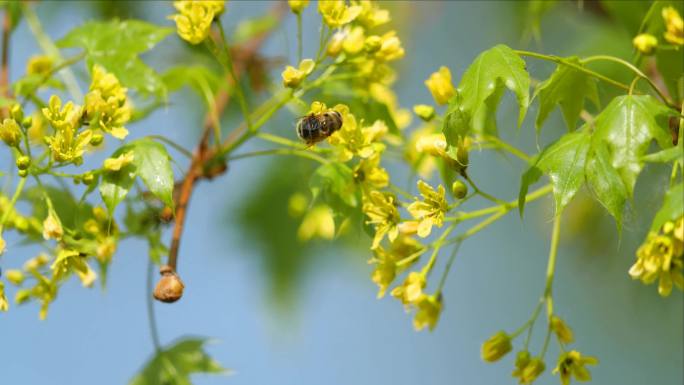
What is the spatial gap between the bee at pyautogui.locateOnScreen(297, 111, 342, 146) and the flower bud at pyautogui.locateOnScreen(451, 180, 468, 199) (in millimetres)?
202

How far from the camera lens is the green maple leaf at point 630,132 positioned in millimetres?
1086

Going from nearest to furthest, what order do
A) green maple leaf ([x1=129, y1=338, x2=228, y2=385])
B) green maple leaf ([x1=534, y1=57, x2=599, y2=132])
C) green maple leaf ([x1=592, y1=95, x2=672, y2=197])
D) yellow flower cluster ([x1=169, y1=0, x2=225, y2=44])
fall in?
green maple leaf ([x1=592, y1=95, x2=672, y2=197]), green maple leaf ([x1=534, y1=57, x2=599, y2=132]), yellow flower cluster ([x1=169, y1=0, x2=225, y2=44]), green maple leaf ([x1=129, y1=338, x2=228, y2=385])

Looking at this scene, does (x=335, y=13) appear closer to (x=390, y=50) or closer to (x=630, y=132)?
(x=390, y=50)

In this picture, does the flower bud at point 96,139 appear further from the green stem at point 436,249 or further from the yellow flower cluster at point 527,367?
the yellow flower cluster at point 527,367

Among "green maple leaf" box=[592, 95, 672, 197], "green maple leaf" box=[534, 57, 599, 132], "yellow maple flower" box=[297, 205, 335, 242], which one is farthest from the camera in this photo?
"yellow maple flower" box=[297, 205, 335, 242]

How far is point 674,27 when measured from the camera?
4.10ft

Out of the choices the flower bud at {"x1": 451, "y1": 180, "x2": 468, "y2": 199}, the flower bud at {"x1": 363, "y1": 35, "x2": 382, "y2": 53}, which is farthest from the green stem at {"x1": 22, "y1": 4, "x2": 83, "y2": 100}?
the flower bud at {"x1": 451, "y1": 180, "x2": 468, "y2": 199}

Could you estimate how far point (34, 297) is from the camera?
1506 mm

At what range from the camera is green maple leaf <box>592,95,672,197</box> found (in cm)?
109

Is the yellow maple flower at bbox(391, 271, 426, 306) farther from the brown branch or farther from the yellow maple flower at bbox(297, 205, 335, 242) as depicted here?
the yellow maple flower at bbox(297, 205, 335, 242)

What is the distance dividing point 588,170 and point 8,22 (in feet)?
4.10

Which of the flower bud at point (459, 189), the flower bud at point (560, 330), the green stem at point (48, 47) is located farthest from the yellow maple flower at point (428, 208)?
the green stem at point (48, 47)

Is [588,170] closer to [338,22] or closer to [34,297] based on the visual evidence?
[338,22]

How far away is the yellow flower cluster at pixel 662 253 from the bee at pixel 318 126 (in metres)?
0.47
